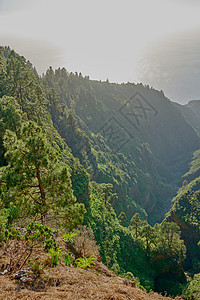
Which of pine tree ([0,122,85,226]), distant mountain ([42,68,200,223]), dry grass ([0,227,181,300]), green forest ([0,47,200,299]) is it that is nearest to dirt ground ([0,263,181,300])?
dry grass ([0,227,181,300])

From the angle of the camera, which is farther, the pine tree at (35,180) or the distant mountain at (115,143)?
the distant mountain at (115,143)

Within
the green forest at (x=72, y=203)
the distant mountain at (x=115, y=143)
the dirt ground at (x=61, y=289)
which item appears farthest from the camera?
the distant mountain at (x=115, y=143)

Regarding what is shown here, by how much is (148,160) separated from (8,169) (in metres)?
145

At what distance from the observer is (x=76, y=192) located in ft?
109

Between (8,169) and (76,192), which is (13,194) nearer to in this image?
(8,169)

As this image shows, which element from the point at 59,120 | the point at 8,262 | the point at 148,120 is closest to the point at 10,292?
the point at 8,262

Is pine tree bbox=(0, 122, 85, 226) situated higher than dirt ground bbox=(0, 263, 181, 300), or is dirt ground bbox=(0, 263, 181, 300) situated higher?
pine tree bbox=(0, 122, 85, 226)

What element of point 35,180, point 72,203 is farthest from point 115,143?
point 35,180

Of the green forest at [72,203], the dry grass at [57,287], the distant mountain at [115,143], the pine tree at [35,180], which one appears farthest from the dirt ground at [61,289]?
the distant mountain at [115,143]

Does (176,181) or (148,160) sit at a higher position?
(148,160)

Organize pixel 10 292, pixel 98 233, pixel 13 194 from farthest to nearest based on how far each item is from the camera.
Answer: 1. pixel 98 233
2. pixel 13 194
3. pixel 10 292

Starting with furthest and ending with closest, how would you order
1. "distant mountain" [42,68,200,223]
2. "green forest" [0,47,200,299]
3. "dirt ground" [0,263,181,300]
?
"distant mountain" [42,68,200,223] → "green forest" [0,47,200,299] → "dirt ground" [0,263,181,300]

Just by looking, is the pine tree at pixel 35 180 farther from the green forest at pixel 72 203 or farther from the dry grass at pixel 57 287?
the dry grass at pixel 57 287

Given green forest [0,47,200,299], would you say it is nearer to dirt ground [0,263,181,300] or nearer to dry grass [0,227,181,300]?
dry grass [0,227,181,300]
